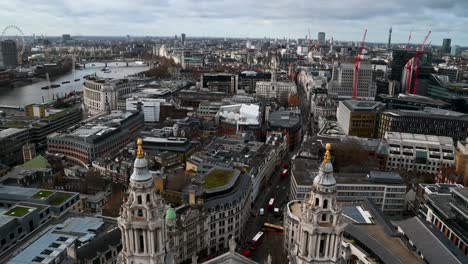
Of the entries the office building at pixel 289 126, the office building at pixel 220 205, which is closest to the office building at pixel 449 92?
the office building at pixel 289 126

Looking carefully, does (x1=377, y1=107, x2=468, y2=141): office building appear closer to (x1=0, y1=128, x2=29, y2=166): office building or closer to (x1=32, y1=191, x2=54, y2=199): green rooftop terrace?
(x1=32, y1=191, x2=54, y2=199): green rooftop terrace

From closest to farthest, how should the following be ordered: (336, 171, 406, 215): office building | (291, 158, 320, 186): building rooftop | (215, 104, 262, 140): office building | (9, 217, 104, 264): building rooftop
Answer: (9, 217, 104, 264): building rooftop → (291, 158, 320, 186): building rooftop → (336, 171, 406, 215): office building → (215, 104, 262, 140): office building

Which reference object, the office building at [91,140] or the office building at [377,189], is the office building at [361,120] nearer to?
the office building at [377,189]

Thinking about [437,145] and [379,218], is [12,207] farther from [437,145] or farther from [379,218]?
[437,145]

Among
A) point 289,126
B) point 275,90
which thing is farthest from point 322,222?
point 275,90

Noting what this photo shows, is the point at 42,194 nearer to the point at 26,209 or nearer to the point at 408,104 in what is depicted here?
the point at 26,209

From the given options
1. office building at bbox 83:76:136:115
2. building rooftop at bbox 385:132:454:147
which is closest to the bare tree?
building rooftop at bbox 385:132:454:147
